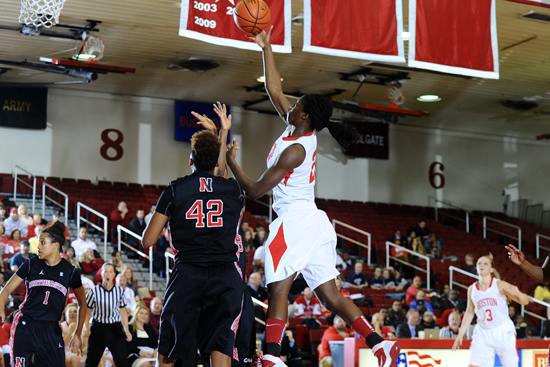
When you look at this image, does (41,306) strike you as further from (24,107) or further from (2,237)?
(24,107)

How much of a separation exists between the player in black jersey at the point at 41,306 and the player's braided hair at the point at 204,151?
216cm

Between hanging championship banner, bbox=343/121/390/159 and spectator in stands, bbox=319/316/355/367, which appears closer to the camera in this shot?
spectator in stands, bbox=319/316/355/367

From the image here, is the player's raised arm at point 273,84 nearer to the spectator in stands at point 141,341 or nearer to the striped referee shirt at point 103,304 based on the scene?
the striped referee shirt at point 103,304

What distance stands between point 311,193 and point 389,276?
1139 centimetres

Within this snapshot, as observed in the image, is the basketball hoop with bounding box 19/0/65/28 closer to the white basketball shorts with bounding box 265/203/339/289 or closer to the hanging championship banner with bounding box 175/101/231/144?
the white basketball shorts with bounding box 265/203/339/289

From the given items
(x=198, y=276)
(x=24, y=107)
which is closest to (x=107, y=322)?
(x=198, y=276)

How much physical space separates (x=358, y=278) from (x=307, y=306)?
2.52 metres

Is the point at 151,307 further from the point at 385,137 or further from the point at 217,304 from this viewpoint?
the point at 385,137

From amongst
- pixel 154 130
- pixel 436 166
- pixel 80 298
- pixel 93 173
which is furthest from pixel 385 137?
pixel 80 298

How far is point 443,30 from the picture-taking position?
9.66 meters

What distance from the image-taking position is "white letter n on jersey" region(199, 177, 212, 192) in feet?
15.1

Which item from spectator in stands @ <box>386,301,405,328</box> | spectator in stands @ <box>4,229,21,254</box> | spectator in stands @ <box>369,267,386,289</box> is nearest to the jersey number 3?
spectator in stands @ <box>386,301,405,328</box>

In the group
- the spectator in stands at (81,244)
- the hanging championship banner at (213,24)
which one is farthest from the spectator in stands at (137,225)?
the hanging championship banner at (213,24)

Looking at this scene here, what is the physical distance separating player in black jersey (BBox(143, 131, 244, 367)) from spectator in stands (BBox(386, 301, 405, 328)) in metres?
8.56
